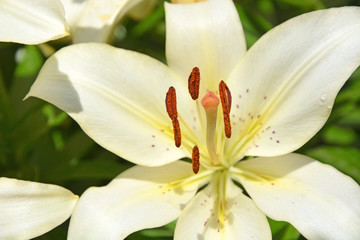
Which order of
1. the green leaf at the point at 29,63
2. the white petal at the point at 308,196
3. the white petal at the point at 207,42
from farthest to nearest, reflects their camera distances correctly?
the green leaf at the point at 29,63 → the white petal at the point at 207,42 → the white petal at the point at 308,196

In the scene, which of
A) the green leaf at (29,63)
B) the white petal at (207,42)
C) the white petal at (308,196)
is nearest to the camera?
the white petal at (308,196)

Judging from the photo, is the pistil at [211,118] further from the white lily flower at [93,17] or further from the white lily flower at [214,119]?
the white lily flower at [93,17]

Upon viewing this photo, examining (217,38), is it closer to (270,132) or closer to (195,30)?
(195,30)

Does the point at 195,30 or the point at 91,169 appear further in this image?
the point at 91,169

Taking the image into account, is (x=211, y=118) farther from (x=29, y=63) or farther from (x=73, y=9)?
(x=29, y=63)

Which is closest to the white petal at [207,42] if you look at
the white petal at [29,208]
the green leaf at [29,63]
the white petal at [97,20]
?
the white petal at [97,20]

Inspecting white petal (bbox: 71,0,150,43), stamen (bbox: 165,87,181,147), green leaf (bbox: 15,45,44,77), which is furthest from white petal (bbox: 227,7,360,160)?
green leaf (bbox: 15,45,44,77)

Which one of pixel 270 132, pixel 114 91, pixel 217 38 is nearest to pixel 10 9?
pixel 114 91
